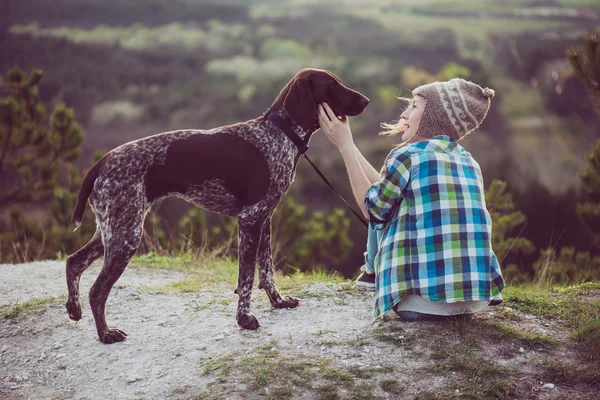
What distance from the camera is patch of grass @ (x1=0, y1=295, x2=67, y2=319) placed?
5.14 meters

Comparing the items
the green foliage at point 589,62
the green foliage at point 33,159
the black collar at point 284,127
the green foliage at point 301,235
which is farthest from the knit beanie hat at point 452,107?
the green foliage at point 33,159

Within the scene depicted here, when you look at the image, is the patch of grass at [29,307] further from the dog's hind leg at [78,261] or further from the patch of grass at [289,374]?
the patch of grass at [289,374]

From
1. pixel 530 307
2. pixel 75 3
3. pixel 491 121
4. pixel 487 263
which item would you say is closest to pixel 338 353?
pixel 487 263

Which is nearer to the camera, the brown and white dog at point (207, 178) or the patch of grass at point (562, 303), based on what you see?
the brown and white dog at point (207, 178)

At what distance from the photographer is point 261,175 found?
429cm

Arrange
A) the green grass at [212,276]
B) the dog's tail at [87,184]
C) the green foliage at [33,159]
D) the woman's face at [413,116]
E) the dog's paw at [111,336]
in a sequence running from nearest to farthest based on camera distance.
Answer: the dog's tail at [87,184]
the woman's face at [413,116]
the dog's paw at [111,336]
the green grass at [212,276]
the green foliage at [33,159]

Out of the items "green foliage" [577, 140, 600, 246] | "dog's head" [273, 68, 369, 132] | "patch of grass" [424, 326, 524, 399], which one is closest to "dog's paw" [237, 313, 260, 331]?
"patch of grass" [424, 326, 524, 399]

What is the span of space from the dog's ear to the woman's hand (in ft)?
0.27

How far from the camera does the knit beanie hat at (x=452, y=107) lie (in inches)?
162

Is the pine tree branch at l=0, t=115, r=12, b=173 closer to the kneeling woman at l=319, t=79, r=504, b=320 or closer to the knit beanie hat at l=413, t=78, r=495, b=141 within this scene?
the kneeling woman at l=319, t=79, r=504, b=320

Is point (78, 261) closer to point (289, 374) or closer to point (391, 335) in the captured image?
point (289, 374)

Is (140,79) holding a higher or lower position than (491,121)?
higher

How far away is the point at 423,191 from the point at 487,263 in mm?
651

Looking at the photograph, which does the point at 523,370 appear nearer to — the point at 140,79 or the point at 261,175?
the point at 261,175
